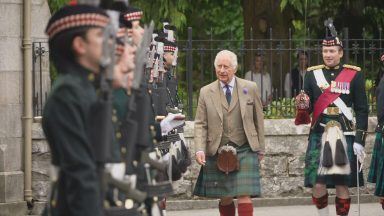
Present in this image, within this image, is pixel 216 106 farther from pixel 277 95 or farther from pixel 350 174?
pixel 277 95

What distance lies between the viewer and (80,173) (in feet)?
18.8

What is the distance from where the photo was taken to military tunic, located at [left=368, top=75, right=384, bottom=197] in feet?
41.4

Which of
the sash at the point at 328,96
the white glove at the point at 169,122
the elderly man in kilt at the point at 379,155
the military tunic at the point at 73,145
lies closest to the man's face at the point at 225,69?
the sash at the point at 328,96

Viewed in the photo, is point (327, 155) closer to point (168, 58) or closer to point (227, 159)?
point (227, 159)

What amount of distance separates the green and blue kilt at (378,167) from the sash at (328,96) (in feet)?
2.76

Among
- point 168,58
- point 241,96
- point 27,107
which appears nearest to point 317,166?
point 241,96

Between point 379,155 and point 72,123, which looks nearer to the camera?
point 72,123

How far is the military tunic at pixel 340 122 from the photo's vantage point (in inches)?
488

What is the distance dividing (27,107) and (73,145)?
844 cm

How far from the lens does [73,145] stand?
5.73 metres

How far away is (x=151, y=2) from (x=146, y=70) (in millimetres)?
6048

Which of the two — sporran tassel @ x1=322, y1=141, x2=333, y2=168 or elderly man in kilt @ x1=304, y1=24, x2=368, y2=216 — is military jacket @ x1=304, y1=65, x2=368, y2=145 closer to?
elderly man in kilt @ x1=304, y1=24, x2=368, y2=216

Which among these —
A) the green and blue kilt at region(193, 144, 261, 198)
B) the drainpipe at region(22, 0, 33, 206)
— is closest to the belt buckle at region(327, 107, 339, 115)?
the green and blue kilt at region(193, 144, 261, 198)

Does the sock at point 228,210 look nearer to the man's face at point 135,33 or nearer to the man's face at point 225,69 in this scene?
the man's face at point 225,69
